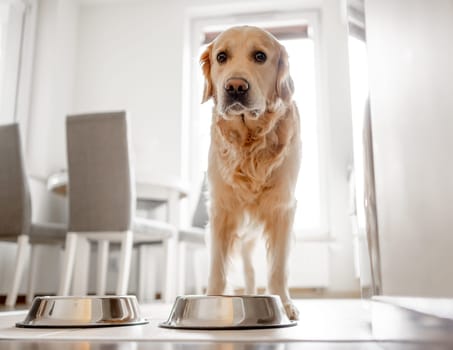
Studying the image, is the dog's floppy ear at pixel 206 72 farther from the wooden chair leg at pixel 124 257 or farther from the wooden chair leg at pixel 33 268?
the wooden chair leg at pixel 33 268

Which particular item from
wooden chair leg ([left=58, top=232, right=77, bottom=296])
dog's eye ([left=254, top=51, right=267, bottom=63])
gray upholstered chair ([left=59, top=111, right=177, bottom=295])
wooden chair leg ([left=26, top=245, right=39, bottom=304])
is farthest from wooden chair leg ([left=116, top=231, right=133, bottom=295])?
dog's eye ([left=254, top=51, right=267, bottom=63])

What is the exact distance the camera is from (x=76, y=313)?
3.89 ft

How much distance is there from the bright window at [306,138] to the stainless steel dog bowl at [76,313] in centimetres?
386

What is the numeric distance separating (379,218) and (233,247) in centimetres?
110

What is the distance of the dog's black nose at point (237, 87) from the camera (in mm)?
1645

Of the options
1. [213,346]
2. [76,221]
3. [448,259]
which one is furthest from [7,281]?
[448,259]

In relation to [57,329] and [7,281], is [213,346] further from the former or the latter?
[7,281]

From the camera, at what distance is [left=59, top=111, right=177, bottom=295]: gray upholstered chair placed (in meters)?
2.93

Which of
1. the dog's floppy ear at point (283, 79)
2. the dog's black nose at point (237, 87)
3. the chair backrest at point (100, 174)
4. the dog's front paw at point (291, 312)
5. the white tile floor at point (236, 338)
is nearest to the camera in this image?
the white tile floor at point (236, 338)

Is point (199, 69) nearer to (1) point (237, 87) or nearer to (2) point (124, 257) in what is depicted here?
(2) point (124, 257)

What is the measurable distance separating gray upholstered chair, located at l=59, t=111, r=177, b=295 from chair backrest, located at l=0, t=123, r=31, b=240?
33cm

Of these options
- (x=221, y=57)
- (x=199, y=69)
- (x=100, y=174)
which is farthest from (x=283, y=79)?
(x=199, y=69)

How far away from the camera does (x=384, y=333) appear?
2.25ft

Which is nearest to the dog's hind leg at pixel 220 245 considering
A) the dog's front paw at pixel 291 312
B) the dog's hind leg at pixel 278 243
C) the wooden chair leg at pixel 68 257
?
the dog's hind leg at pixel 278 243
